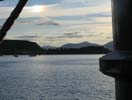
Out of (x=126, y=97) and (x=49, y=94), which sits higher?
(x=126, y=97)

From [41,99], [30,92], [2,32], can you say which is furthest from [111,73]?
[30,92]

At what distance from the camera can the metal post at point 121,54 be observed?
120 centimetres

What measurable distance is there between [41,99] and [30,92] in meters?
12.4

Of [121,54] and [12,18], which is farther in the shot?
[12,18]

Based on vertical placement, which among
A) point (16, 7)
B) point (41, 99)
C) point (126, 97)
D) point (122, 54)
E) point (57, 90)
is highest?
point (16, 7)

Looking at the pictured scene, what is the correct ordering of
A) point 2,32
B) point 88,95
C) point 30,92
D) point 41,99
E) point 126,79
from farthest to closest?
point 30,92 < point 88,95 < point 41,99 < point 2,32 < point 126,79

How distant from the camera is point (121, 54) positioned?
123cm

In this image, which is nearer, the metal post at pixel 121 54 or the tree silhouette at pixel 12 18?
the metal post at pixel 121 54

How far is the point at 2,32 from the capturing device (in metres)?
1.46


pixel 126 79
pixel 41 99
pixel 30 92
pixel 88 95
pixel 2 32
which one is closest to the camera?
pixel 126 79

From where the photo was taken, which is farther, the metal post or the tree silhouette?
the tree silhouette

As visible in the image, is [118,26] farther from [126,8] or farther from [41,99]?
[41,99]

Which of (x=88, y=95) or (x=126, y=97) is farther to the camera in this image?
(x=88, y=95)

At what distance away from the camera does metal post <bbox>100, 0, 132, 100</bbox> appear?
3.92ft
